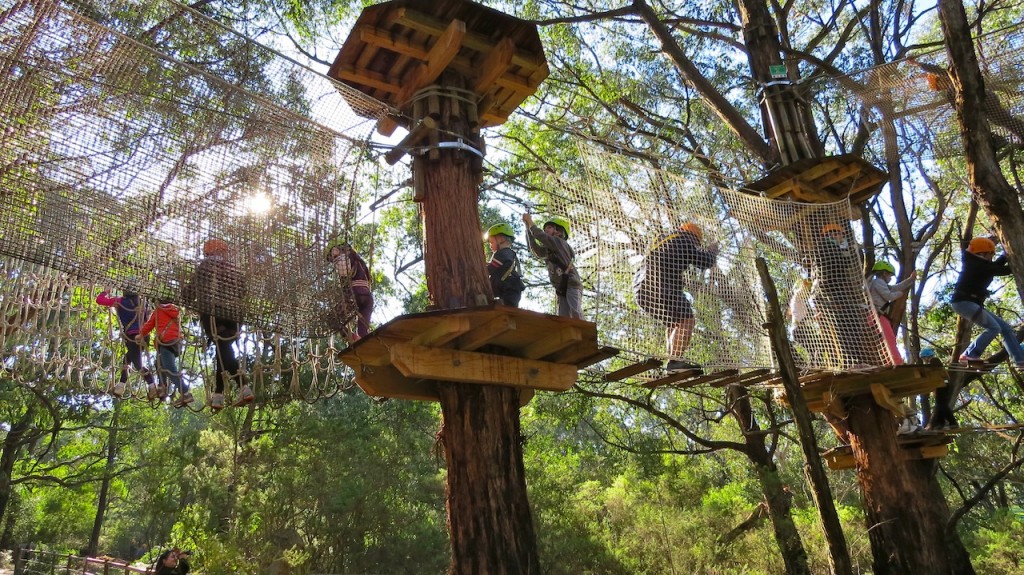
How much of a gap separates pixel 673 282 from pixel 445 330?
78.3 inches

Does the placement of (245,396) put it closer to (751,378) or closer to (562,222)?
(562,222)

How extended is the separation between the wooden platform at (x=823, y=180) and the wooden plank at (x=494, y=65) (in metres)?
2.35

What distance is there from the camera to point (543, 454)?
11648 mm

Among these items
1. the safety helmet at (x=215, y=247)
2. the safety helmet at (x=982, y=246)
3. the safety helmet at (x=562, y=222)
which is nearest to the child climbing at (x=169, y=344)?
the safety helmet at (x=215, y=247)

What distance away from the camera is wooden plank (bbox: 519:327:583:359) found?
9.91 ft

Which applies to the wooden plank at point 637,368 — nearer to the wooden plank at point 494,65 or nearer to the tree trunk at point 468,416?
the tree trunk at point 468,416

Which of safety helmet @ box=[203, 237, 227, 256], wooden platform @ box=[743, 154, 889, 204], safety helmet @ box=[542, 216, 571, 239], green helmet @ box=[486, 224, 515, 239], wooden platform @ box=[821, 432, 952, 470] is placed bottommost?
wooden platform @ box=[821, 432, 952, 470]

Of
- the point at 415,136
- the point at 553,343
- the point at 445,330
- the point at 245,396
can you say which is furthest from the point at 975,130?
the point at 245,396

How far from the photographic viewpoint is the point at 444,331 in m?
2.79

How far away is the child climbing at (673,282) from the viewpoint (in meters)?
4.16

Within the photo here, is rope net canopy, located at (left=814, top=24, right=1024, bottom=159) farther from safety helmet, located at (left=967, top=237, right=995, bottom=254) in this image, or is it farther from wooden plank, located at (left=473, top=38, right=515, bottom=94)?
wooden plank, located at (left=473, top=38, right=515, bottom=94)

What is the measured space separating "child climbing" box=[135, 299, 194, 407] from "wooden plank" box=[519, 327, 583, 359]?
1.81m

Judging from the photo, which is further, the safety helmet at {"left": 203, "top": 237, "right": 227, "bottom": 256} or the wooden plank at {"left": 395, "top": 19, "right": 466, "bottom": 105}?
the wooden plank at {"left": 395, "top": 19, "right": 466, "bottom": 105}

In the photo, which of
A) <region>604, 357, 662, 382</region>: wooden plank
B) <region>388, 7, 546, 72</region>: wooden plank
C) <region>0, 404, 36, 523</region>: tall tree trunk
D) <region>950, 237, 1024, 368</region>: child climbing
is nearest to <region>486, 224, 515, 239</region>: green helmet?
<region>388, 7, 546, 72</region>: wooden plank
